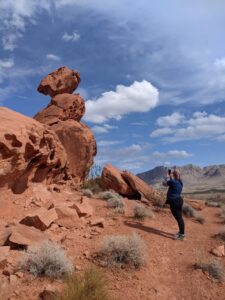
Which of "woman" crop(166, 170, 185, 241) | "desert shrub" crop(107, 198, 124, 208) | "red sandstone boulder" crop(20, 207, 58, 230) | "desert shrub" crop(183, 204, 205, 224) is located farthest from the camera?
"desert shrub" crop(183, 204, 205, 224)

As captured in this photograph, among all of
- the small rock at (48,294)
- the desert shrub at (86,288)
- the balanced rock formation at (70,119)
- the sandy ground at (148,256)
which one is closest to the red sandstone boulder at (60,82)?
the balanced rock formation at (70,119)

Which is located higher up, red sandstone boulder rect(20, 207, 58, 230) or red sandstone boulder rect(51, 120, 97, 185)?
red sandstone boulder rect(51, 120, 97, 185)

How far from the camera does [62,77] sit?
20.8 m

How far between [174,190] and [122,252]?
12.0 ft

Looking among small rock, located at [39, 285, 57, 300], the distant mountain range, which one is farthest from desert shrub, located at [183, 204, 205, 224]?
the distant mountain range

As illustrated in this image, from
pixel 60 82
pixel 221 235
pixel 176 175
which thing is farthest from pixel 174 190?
pixel 60 82

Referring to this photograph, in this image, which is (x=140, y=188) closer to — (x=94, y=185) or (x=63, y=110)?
(x=94, y=185)

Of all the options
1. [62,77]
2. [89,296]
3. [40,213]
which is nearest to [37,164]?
[40,213]

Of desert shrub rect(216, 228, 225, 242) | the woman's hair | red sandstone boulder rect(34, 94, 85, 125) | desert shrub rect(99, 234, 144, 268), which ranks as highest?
red sandstone boulder rect(34, 94, 85, 125)

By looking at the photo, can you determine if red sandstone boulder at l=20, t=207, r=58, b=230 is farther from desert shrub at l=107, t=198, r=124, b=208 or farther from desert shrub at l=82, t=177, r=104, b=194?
desert shrub at l=82, t=177, r=104, b=194

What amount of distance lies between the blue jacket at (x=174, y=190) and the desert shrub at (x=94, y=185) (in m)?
7.14

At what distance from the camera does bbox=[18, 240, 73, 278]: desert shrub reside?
6961 millimetres

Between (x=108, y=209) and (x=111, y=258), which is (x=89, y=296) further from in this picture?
(x=108, y=209)

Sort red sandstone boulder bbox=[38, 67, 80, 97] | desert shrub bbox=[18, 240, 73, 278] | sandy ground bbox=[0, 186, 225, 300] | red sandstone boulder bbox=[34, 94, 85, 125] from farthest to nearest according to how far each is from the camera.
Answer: red sandstone boulder bbox=[38, 67, 80, 97] → red sandstone boulder bbox=[34, 94, 85, 125] → sandy ground bbox=[0, 186, 225, 300] → desert shrub bbox=[18, 240, 73, 278]
